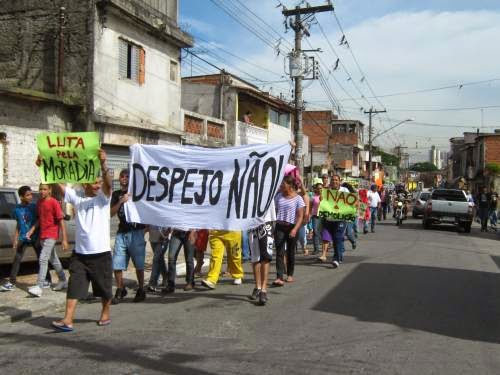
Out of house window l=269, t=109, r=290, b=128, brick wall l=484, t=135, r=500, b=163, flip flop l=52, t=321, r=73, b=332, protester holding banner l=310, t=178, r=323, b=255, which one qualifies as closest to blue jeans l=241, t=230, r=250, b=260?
protester holding banner l=310, t=178, r=323, b=255

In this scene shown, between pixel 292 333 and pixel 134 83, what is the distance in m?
13.7

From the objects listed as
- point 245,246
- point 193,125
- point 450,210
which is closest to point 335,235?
point 245,246

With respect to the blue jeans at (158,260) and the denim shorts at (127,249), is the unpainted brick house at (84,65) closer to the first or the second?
the blue jeans at (158,260)

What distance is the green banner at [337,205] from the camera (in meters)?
11.3

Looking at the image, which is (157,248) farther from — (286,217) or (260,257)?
(286,217)

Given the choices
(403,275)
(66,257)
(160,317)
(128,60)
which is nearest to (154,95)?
(128,60)

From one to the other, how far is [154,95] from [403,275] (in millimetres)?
12139

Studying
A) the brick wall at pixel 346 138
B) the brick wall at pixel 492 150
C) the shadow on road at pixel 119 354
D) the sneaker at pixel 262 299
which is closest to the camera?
the shadow on road at pixel 119 354

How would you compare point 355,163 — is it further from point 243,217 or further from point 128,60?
point 243,217

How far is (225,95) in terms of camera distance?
28.8 metres

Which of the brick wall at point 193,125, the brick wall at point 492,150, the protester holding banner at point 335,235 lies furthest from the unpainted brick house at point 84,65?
the brick wall at point 492,150

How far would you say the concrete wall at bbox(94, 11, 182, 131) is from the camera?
16.2m

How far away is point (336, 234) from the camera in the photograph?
11062 mm

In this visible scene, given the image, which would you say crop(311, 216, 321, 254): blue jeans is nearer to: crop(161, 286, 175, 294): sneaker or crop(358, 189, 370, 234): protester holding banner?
crop(358, 189, 370, 234): protester holding banner
